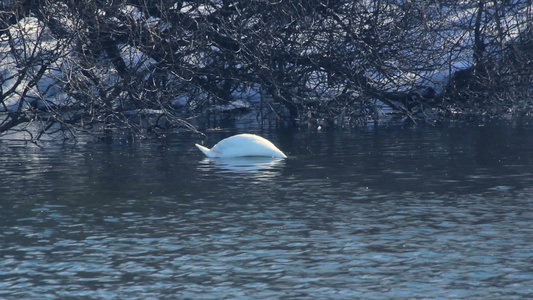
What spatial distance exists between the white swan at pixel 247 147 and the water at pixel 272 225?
1.26 ft

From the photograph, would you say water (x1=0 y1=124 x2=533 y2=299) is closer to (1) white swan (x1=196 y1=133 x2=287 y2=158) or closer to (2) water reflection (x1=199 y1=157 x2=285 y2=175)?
(2) water reflection (x1=199 y1=157 x2=285 y2=175)

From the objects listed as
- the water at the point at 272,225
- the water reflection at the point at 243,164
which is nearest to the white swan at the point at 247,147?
the water reflection at the point at 243,164

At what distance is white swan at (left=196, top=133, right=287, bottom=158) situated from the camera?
17.0 metres

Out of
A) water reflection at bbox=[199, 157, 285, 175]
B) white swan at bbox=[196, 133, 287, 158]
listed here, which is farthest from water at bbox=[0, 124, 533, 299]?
white swan at bbox=[196, 133, 287, 158]

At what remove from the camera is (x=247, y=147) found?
1711 cm

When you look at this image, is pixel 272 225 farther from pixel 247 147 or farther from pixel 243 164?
pixel 247 147

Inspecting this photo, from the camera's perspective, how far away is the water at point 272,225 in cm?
782

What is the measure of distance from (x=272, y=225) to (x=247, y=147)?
680 cm

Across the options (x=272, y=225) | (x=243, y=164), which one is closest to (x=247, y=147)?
(x=243, y=164)

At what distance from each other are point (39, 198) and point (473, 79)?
49.4ft

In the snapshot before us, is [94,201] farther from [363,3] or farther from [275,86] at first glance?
[363,3]

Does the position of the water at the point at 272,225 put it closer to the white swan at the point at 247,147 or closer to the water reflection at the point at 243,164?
the water reflection at the point at 243,164

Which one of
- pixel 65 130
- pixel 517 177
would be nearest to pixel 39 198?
pixel 517 177

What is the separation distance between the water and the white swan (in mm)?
383
